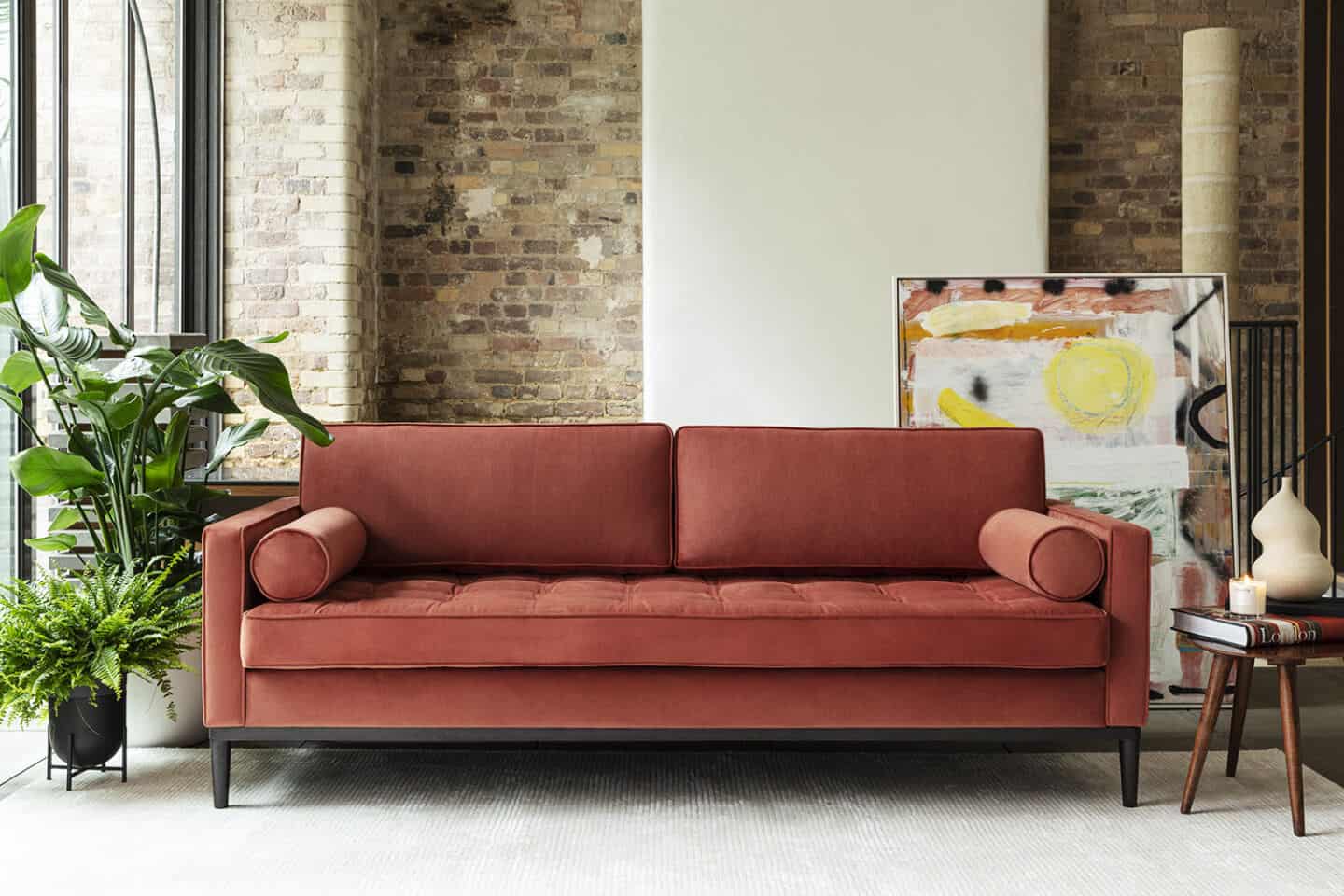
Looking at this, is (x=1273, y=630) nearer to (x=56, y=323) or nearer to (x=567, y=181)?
(x=56, y=323)

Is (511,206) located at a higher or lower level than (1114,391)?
higher

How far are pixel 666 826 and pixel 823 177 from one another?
3.01 meters

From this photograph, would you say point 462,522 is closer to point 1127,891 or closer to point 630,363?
point 1127,891

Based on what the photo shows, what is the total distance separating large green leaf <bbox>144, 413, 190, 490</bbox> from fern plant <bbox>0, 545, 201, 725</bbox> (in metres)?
0.32

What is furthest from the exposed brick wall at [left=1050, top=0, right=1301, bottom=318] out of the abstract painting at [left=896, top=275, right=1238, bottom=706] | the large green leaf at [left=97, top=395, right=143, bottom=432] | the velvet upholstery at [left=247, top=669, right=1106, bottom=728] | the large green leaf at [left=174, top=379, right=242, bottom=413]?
the large green leaf at [left=97, top=395, right=143, bottom=432]

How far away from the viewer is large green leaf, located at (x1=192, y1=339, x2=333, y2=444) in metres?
3.05

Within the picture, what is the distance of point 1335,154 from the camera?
5.58 metres

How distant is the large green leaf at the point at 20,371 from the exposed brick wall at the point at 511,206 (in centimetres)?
262

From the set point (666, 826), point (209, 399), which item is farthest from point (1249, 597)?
point (209, 399)

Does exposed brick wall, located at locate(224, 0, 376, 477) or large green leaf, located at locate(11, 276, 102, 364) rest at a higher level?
exposed brick wall, located at locate(224, 0, 376, 477)

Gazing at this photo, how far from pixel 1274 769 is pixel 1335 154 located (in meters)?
3.43

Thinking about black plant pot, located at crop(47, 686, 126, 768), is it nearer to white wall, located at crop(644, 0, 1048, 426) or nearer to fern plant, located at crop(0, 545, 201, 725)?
fern plant, located at crop(0, 545, 201, 725)

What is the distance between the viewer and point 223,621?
291cm

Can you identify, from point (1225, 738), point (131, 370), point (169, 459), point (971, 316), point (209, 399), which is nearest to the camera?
point (131, 370)
